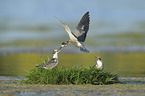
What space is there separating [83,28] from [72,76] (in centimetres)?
184

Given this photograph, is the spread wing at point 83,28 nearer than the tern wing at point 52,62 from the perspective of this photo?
No

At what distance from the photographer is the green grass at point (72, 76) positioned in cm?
1125

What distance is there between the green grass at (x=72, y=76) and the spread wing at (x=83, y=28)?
1167 millimetres

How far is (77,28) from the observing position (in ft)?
38.2

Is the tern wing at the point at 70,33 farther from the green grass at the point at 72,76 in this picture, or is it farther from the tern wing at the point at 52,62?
the green grass at the point at 72,76

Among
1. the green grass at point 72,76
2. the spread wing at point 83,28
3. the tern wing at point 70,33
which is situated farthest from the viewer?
the spread wing at point 83,28

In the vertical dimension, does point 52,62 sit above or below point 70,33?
below

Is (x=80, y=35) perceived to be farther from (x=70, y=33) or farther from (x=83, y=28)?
(x=70, y=33)

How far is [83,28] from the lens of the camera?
11.7 metres

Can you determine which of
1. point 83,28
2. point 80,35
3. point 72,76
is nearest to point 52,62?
point 72,76

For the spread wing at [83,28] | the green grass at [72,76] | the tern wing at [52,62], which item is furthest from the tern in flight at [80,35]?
the green grass at [72,76]

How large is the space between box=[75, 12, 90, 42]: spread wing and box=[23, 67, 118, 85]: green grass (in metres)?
1.17

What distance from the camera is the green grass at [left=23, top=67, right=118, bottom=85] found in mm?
11250

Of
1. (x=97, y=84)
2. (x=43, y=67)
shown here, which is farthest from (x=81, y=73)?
(x=43, y=67)
